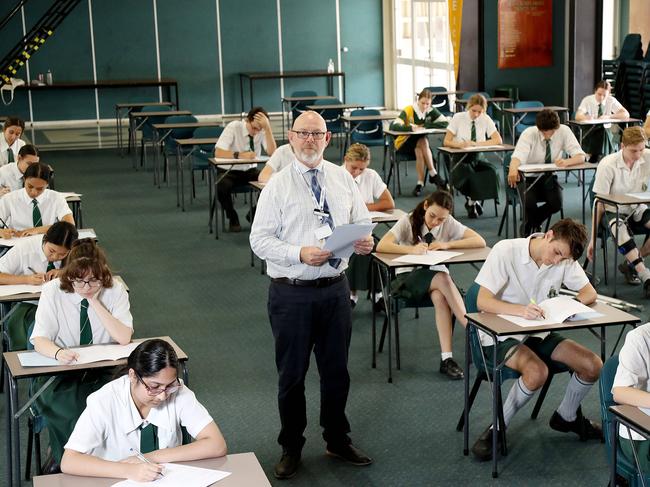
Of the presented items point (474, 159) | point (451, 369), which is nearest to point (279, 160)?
point (474, 159)

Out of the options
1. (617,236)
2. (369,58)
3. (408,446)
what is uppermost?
(369,58)

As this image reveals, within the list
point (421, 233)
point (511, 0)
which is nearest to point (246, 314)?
point (421, 233)

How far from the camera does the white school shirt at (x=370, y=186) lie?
7.18 metres

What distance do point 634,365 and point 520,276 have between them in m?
1.20

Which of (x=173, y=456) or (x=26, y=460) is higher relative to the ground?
(x=173, y=456)

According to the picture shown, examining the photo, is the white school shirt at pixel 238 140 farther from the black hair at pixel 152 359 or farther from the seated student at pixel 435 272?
the black hair at pixel 152 359

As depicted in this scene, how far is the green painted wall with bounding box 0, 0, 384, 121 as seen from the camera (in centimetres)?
1945

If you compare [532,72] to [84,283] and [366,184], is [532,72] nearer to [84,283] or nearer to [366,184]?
[366,184]

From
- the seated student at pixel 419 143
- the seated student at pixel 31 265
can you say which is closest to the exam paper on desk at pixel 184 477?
the seated student at pixel 31 265

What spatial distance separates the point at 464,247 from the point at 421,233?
0.27m

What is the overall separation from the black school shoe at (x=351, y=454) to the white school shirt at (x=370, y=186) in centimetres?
275

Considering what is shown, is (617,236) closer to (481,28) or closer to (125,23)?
(481,28)

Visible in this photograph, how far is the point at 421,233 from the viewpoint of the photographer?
5984 millimetres

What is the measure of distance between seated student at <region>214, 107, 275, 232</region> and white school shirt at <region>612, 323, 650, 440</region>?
21.5 feet
